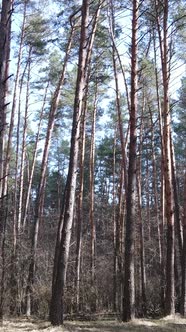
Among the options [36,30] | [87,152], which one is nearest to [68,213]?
[36,30]

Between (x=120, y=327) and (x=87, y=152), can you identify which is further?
(x=87, y=152)

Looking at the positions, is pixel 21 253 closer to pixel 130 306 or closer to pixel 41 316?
pixel 41 316

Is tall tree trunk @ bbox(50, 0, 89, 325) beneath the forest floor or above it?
above

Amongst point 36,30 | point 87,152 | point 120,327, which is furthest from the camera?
point 87,152

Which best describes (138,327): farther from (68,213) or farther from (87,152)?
(87,152)

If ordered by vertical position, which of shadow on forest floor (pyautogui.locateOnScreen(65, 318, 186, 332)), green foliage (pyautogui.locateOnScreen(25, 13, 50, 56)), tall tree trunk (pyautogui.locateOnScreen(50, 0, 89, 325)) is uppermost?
green foliage (pyautogui.locateOnScreen(25, 13, 50, 56))

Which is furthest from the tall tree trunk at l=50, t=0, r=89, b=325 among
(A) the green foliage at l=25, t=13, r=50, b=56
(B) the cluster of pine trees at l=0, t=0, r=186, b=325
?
(A) the green foliage at l=25, t=13, r=50, b=56

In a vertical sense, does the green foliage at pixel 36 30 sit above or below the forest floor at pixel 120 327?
above

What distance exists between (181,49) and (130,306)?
9960 mm

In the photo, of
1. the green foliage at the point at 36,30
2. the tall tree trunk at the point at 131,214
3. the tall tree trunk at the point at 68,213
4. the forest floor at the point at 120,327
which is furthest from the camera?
the green foliage at the point at 36,30

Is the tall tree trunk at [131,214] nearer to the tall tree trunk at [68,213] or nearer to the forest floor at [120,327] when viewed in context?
the forest floor at [120,327]

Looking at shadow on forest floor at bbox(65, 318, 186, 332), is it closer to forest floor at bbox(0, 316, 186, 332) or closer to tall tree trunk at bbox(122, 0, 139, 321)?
forest floor at bbox(0, 316, 186, 332)

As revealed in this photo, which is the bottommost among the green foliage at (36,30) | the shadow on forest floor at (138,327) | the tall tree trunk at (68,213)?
the shadow on forest floor at (138,327)

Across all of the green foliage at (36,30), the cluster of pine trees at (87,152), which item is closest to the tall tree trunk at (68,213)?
the cluster of pine trees at (87,152)
